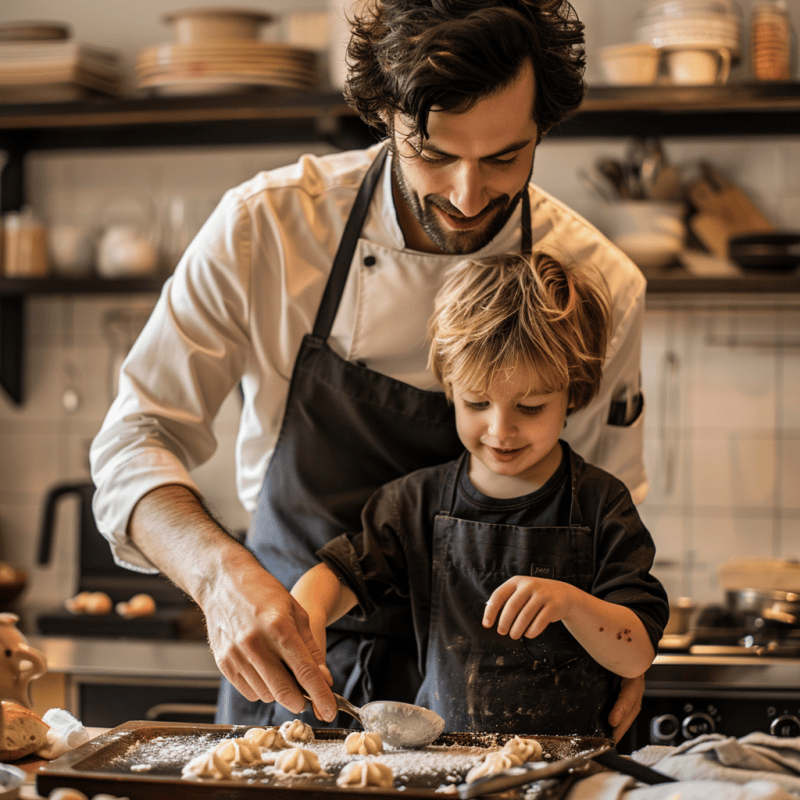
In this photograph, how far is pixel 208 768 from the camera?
0.90 metres

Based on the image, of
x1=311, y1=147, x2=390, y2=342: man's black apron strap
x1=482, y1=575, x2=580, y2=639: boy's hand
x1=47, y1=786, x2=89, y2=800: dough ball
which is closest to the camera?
x1=47, y1=786, x2=89, y2=800: dough ball

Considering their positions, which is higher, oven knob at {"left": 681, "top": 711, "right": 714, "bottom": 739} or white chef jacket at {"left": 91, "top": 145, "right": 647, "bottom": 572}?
white chef jacket at {"left": 91, "top": 145, "right": 647, "bottom": 572}

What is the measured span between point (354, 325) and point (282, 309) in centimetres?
10

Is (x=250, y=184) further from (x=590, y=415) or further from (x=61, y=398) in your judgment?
(x=61, y=398)

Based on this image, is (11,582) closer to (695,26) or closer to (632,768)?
(632,768)

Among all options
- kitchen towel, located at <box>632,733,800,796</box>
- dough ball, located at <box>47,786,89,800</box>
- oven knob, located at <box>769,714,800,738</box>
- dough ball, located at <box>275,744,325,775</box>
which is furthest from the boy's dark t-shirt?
oven knob, located at <box>769,714,800,738</box>

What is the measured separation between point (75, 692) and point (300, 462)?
1098mm

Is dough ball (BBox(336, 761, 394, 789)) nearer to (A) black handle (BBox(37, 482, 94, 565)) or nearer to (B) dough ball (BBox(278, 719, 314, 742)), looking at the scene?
(B) dough ball (BBox(278, 719, 314, 742))

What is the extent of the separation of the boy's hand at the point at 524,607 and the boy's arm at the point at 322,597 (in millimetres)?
210

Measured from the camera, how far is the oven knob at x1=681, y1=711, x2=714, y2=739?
1.94 m

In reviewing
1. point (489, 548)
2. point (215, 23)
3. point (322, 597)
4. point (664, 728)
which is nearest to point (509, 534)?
point (489, 548)

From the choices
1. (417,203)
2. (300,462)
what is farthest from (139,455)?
(417,203)

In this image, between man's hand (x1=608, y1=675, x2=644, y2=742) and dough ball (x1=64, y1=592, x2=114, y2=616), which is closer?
man's hand (x1=608, y1=675, x2=644, y2=742)

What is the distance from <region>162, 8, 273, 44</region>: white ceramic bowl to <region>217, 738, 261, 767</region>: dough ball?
6.07ft
